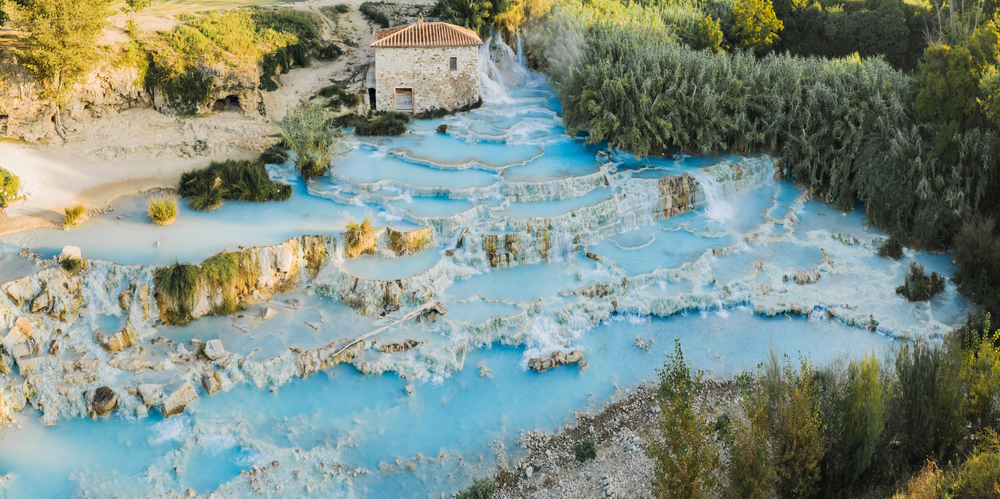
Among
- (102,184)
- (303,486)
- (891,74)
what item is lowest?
(303,486)

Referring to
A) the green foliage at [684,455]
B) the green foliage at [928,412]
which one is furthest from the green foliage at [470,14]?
the green foliage at [684,455]

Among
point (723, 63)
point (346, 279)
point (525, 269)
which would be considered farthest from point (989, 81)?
point (346, 279)

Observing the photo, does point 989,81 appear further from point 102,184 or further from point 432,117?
point 102,184

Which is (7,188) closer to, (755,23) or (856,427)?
(856,427)

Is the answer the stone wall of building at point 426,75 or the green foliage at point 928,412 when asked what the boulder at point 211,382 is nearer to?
the green foliage at point 928,412

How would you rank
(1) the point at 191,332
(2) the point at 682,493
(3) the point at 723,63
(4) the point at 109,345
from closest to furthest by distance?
1. (2) the point at 682,493
2. (4) the point at 109,345
3. (1) the point at 191,332
4. (3) the point at 723,63

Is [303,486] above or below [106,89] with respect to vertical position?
below
